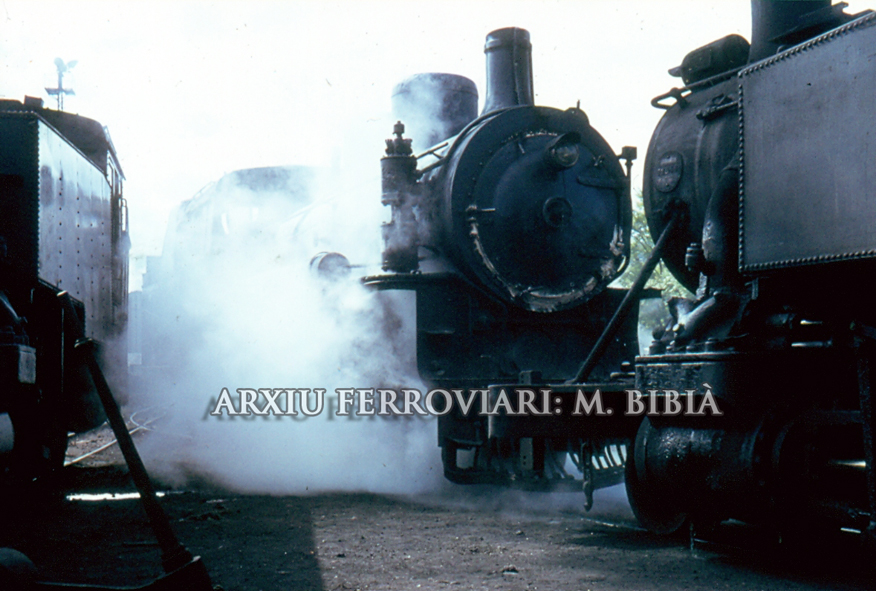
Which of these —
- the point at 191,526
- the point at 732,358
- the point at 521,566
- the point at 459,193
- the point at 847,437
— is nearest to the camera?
the point at 847,437

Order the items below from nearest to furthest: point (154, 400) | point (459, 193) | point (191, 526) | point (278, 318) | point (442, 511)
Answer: point (191, 526) < point (442, 511) < point (459, 193) < point (278, 318) < point (154, 400)

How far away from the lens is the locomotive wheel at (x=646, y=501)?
390cm

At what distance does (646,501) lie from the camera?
3961 millimetres

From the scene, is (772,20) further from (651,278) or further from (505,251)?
(651,278)

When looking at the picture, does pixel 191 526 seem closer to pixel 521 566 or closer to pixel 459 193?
pixel 521 566

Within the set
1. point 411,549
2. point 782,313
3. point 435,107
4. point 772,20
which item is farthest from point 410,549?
point 435,107

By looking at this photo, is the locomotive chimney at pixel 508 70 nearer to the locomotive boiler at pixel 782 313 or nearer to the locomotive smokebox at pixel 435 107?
the locomotive smokebox at pixel 435 107

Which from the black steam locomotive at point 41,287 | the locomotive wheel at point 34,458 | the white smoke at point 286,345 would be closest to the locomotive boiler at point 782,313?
the white smoke at point 286,345

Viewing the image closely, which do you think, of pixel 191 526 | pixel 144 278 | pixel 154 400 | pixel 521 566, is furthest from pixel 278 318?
pixel 154 400

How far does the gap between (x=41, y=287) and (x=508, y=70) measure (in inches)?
152

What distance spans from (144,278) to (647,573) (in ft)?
45.8

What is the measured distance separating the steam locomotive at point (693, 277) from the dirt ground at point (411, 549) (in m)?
0.27

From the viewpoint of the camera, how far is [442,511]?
5273mm

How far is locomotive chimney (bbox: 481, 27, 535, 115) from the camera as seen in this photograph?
6652 mm
